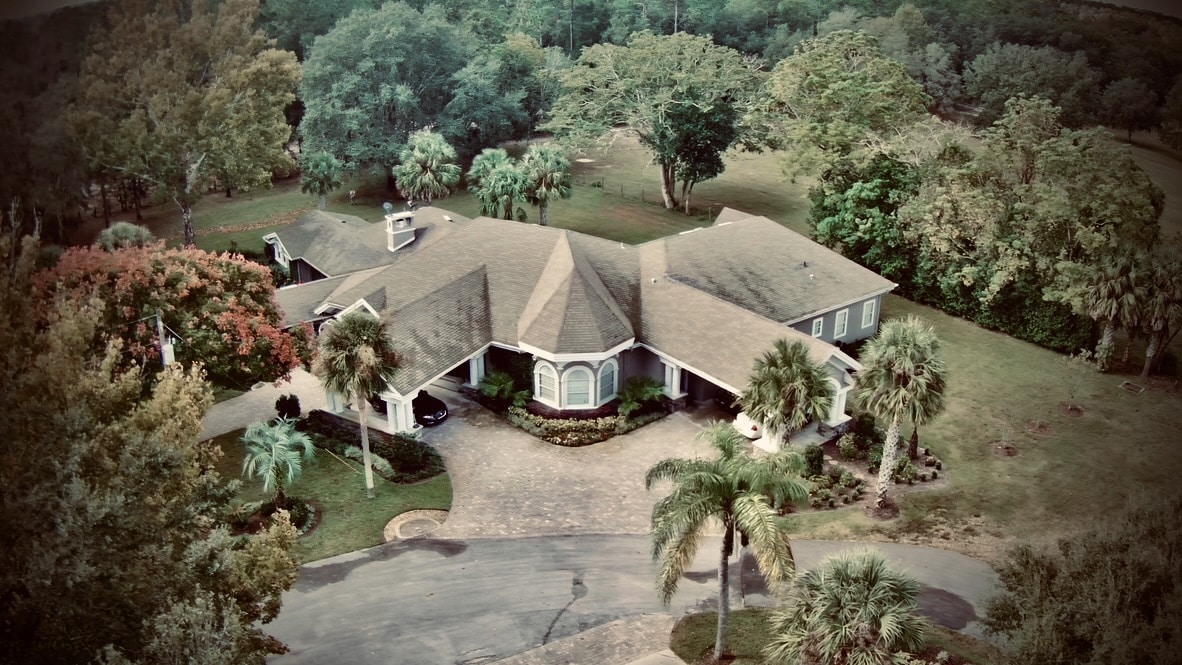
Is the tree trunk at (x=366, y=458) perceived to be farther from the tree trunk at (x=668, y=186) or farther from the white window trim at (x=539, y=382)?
the tree trunk at (x=668, y=186)


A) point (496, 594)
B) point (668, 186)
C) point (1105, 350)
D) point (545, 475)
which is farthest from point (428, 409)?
point (668, 186)

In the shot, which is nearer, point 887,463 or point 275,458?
point 275,458

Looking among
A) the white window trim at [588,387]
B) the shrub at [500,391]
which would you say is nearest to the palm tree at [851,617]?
the white window trim at [588,387]

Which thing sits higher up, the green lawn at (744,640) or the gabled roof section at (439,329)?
the gabled roof section at (439,329)

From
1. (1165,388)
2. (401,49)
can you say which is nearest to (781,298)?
(1165,388)

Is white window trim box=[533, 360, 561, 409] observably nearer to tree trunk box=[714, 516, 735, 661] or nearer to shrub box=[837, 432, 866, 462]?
shrub box=[837, 432, 866, 462]

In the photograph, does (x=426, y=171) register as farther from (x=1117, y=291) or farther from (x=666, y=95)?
(x=1117, y=291)
